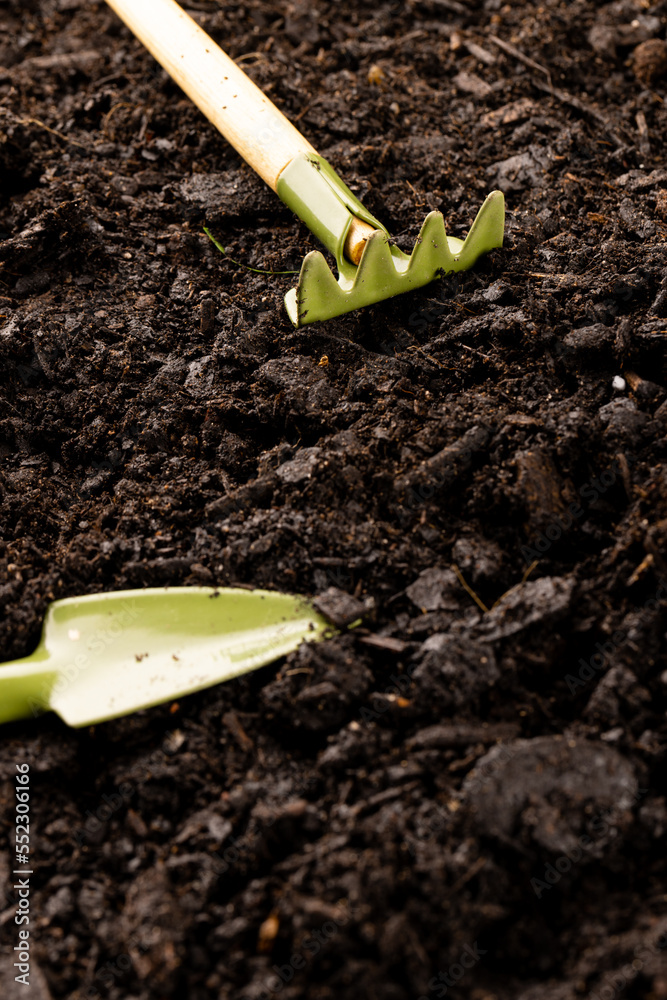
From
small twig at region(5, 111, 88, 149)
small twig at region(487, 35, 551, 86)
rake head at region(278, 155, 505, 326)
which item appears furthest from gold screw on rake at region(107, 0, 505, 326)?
small twig at region(487, 35, 551, 86)

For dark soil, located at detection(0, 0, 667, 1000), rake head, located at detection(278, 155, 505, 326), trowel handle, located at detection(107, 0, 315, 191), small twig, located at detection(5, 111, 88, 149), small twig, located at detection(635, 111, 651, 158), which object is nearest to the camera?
dark soil, located at detection(0, 0, 667, 1000)

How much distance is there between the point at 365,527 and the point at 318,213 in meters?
0.84

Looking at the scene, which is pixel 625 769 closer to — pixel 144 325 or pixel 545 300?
pixel 545 300

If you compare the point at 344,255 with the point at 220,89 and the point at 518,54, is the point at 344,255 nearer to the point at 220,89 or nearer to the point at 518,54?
the point at 220,89

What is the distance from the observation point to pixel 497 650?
1.30 m

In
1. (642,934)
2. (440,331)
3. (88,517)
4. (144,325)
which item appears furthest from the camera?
(144,325)

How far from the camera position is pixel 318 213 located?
1839 mm

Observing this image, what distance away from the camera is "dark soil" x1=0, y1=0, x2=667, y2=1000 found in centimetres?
110

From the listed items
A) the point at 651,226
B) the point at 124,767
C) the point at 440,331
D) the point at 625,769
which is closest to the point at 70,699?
the point at 124,767

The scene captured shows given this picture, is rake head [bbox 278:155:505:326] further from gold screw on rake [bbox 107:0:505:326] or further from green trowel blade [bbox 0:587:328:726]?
green trowel blade [bbox 0:587:328:726]

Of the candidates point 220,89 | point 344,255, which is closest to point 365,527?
point 344,255

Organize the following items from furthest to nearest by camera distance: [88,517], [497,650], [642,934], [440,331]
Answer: [440,331] < [88,517] < [497,650] < [642,934]

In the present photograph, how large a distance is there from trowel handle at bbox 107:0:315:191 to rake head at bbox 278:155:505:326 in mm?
91

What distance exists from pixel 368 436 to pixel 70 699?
2.53 ft
